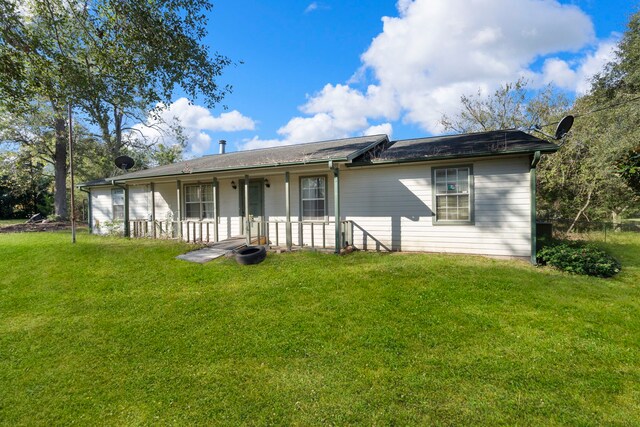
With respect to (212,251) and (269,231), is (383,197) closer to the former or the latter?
(269,231)

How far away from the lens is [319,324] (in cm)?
433

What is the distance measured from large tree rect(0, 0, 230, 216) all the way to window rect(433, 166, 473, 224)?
263 inches

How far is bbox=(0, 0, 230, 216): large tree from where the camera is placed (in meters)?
6.56

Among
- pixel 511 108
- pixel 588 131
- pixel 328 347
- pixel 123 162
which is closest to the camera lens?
pixel 328 347

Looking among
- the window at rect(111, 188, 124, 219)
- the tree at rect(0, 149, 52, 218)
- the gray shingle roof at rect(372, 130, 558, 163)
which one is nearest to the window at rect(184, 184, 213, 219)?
the window at rect(111, 188, 124, 219)

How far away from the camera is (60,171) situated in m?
21.2

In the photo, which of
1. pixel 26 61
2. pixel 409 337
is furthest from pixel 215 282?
pixel 26 61

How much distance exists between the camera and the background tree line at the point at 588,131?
35.3 feet

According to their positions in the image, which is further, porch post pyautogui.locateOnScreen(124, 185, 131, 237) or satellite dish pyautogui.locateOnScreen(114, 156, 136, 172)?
satellite dish pyautogui.locateOnScreen(114, 156, 136, 172)

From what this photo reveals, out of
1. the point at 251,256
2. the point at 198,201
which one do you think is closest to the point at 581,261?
the point at 251,256

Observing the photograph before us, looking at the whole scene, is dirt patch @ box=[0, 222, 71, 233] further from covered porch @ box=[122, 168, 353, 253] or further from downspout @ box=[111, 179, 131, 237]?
covered porch @ box=[122, 168, 353, 253]

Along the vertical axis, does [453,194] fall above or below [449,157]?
below

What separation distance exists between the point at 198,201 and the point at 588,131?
50.3 ft

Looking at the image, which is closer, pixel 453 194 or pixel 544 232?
pixel 453 194
